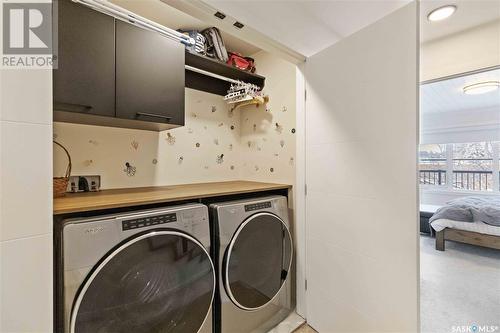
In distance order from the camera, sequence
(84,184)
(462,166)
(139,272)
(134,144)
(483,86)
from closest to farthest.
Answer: (139,272)
(84,184)
(134,144)
(483,86)
(462,166)

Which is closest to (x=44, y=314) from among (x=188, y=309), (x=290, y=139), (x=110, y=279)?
(x=110, y=279)

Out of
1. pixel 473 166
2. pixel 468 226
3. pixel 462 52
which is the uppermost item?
pixel 462 52

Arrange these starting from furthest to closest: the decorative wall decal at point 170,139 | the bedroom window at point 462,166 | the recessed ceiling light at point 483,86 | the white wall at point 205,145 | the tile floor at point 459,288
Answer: the bedroom window at point 462,166, the recessed ceiling light at point 483,86, the decorative wall decal at point 170,139, the tile floor at point 459,288, the white wall at point 205,145

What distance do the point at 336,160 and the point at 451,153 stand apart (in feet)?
13.4

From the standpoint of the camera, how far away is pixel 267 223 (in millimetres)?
1614

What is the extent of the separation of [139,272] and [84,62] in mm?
1057

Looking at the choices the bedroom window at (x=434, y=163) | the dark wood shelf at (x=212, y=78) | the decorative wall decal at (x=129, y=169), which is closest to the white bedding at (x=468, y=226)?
the bedroom window at (x=434, y=163)

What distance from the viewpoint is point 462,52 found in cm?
192

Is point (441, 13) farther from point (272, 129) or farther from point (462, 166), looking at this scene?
point (462, 166)

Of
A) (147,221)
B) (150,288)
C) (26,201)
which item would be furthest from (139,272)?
(26,201)

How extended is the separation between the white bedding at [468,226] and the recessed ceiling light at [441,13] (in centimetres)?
258

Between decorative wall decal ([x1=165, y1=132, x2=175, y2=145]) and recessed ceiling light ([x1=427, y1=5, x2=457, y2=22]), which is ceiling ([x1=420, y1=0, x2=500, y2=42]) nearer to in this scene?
recessed ceiling light ([x1=427, y1=5, x2=457, y2=22])

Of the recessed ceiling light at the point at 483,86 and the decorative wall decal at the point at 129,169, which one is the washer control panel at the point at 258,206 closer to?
the decorative wall decal at the point at 129,169

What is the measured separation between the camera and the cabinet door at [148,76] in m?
1.23
